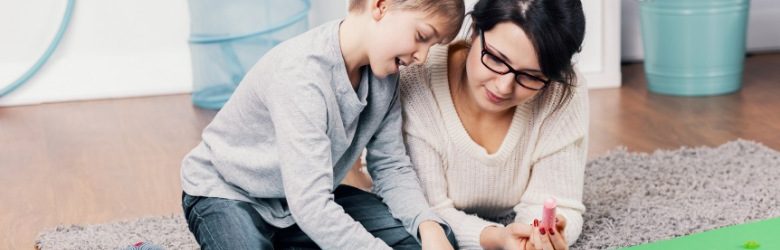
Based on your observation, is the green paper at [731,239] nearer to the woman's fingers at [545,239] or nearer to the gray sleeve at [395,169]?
the woman's fingers at [545,239]

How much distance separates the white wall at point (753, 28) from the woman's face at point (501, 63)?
5.83 feet

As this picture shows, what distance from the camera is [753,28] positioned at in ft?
10.6

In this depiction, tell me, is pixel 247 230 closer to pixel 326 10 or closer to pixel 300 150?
pixel 300 150

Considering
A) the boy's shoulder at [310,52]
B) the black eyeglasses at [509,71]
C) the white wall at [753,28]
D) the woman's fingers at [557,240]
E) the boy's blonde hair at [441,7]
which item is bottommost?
the white wall at [753,28]

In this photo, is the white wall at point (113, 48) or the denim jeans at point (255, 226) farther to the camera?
the white wall at point (113, 48)

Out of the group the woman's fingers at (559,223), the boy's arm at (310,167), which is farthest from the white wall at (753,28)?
the boy's arm at (310,167)

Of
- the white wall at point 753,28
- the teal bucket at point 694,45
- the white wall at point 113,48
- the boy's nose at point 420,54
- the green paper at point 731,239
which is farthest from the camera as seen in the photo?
Answer: the white wall at point 753,28

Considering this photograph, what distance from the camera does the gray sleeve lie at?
1499 mm

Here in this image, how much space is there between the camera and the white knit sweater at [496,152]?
157 cm

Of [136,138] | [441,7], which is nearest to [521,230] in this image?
[441,7]

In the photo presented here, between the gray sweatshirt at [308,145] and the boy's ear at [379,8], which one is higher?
the boy's ear at [379,8]

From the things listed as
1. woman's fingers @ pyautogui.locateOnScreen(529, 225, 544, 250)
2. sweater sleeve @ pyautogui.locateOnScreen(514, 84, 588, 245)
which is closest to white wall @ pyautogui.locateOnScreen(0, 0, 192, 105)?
sweater sleeve @ pyautogui.locateOnScreen(514, 84, 588, 245)

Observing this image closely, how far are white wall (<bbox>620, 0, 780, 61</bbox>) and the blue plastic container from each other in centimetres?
102

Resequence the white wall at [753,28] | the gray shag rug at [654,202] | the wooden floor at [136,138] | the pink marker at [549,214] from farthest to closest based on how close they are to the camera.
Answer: the white wall at [753,28], the wooden floor at [136,138], the gray shag rug at [654,202], the pink marker at [549,214]
